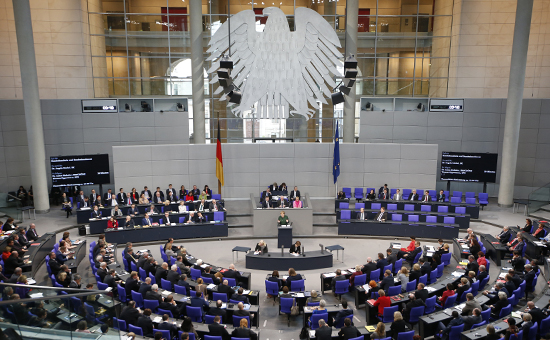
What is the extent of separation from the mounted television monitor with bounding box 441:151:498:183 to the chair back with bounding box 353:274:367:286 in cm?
1073

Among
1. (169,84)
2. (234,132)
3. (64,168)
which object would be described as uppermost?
(169,84)

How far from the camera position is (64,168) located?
1822 centimetres

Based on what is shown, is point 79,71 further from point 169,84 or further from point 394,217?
point 394,217

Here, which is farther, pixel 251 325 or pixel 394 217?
pixel 394 217

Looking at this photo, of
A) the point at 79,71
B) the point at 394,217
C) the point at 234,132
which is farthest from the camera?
the point at 234,132

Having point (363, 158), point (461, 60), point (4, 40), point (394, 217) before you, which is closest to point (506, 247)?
point (394, 217)

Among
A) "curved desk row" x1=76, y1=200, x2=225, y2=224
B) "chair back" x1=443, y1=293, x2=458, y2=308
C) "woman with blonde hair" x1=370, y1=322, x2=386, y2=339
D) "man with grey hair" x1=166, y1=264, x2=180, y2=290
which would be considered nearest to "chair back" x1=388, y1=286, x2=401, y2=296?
"chair back" x1=443, y1=293, x2=458, y2=308

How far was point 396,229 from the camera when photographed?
15.8m

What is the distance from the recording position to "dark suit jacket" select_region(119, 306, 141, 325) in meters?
8.50

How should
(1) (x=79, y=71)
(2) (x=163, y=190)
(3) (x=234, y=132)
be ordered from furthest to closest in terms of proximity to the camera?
(3) (x=234, y=132), (1) (x=79, y=71), (2) (x=163, y=190)

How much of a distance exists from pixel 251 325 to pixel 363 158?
12.4 metres

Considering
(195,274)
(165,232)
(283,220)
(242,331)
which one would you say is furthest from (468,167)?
(242,331)

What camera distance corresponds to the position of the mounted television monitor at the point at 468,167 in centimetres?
1953

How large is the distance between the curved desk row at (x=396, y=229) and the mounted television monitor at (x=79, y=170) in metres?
10.7
